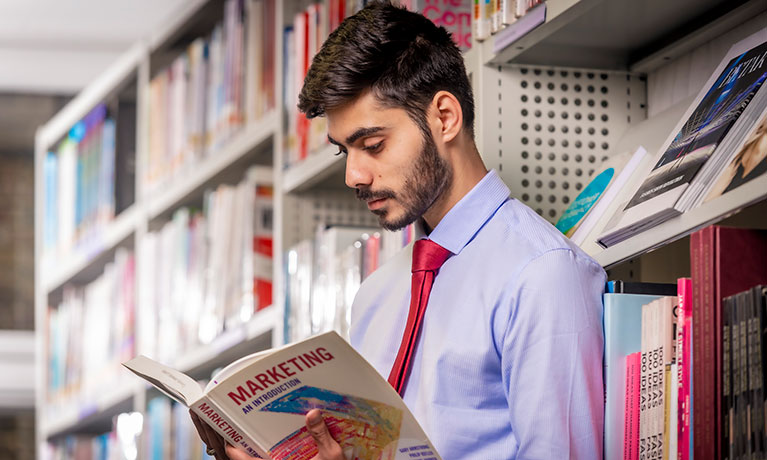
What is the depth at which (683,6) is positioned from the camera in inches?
63.3

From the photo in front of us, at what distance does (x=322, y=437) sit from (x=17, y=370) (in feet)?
13.0

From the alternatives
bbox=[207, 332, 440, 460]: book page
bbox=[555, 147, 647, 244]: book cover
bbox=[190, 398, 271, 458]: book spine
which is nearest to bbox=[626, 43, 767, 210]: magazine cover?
bbox=[555, 147, 647, 244]: book cover

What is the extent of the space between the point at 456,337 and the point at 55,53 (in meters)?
3.49

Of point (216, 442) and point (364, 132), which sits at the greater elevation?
point (364, 132)

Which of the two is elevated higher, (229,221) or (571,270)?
(229,221)

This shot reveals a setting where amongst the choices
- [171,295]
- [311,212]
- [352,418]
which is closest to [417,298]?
[352,418]

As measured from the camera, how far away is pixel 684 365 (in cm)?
Answer: 127

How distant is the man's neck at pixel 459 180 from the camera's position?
1.54 metres

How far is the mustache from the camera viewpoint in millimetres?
1505

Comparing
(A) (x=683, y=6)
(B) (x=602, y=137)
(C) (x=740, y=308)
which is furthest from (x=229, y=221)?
(C) (x=740, y=308)

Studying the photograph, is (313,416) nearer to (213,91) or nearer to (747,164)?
(747,164)

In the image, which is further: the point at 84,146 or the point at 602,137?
the point at 84,146

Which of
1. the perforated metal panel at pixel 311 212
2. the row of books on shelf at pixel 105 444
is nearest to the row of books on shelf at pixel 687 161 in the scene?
the perforated metal panel at pixel 311 212

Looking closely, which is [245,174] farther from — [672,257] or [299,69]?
[672,257]
